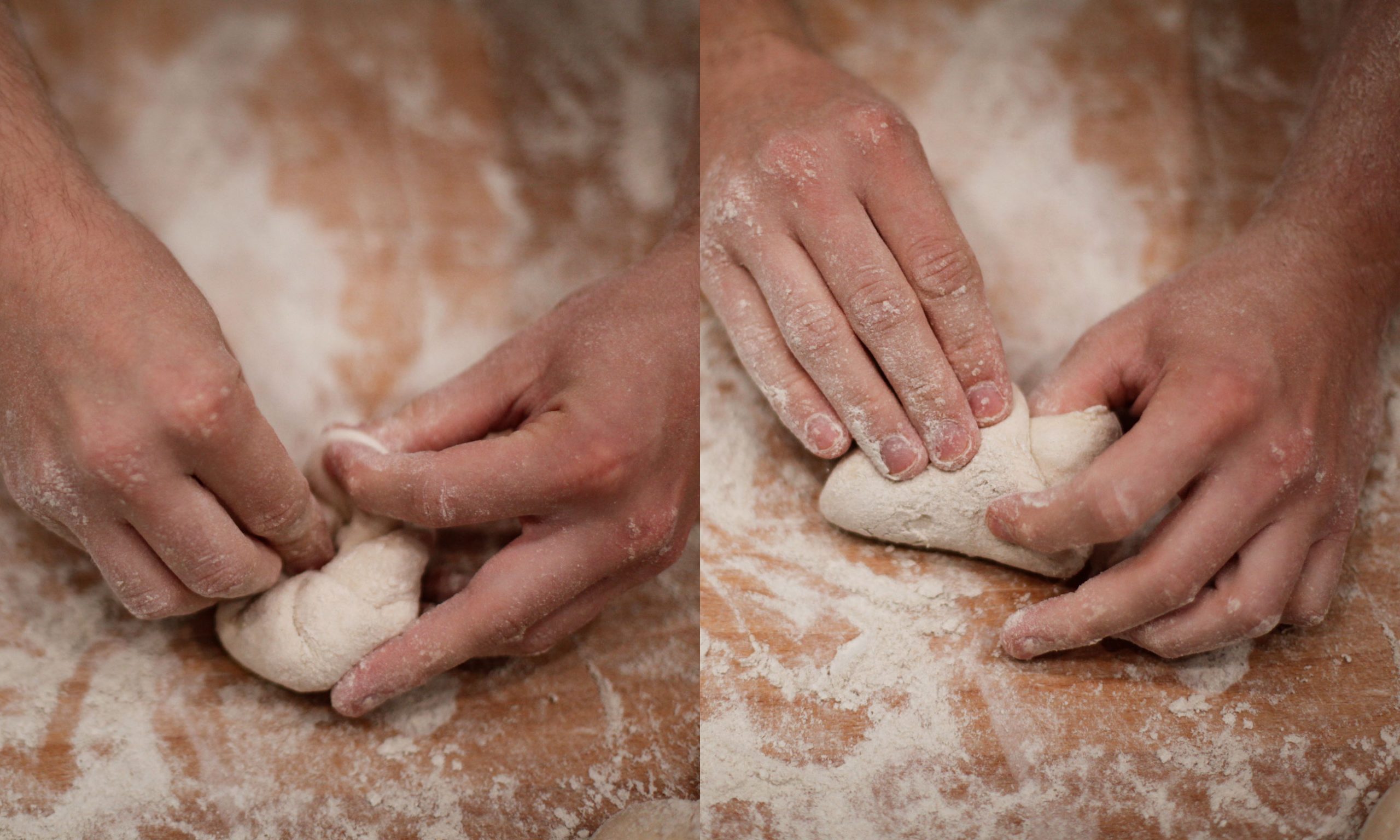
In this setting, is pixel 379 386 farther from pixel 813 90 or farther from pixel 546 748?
pixel 813 90

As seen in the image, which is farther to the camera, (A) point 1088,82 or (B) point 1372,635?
(A) point 1088,82

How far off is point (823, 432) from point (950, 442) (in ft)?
0.43

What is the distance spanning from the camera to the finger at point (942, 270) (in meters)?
0.85

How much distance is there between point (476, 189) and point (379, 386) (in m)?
0.28

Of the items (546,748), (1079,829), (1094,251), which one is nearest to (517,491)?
(546,748)

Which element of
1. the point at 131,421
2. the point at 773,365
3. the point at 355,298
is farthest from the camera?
the point at 355,298

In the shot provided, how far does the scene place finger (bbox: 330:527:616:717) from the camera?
33.1 inches

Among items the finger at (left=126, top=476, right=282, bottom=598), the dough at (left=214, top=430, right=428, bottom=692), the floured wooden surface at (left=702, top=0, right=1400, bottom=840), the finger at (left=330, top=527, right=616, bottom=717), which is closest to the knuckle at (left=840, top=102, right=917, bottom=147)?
the floured wooden surface at (left=702, top=0, right=1400, bottom=840)

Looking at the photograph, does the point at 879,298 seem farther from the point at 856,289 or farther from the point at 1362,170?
the point at 1362,170

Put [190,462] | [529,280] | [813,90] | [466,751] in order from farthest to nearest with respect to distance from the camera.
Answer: [529,280] < [813,90] < [466,751] < [190,462]

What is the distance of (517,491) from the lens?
82 cm

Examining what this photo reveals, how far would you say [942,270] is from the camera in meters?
0.85

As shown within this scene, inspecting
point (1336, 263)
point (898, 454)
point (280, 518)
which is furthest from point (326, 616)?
point (1336, 263)

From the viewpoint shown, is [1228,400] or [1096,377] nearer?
[1228,400]
